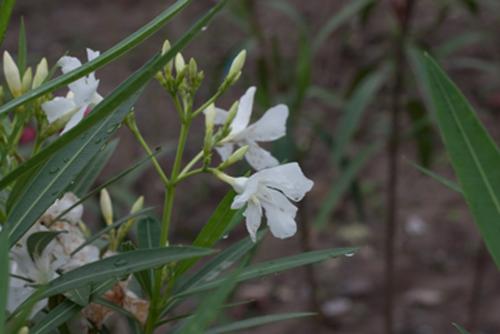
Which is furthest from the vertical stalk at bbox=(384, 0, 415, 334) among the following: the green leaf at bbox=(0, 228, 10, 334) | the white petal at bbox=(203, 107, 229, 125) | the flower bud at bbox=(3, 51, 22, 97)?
the green leaf at bbox=(0, 228, 10, 334)

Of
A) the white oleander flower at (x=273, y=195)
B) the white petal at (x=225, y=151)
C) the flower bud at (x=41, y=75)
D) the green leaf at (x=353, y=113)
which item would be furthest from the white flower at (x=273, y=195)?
the green leaf at (x=353, y=113)

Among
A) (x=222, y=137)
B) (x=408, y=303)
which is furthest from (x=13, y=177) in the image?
(x=408, y=303)

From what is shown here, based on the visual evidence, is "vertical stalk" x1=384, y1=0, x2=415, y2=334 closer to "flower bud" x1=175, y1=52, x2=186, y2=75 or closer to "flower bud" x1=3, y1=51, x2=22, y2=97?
"flower bud" x1=175, y1=52, x2=186, y2=75

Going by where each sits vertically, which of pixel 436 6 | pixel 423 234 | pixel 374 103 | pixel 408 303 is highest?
pixel 436 6

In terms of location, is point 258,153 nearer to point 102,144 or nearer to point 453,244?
point 102,144

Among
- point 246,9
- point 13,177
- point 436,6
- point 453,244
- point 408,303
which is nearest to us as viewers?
point 13,177

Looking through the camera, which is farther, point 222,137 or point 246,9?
point 246,9
